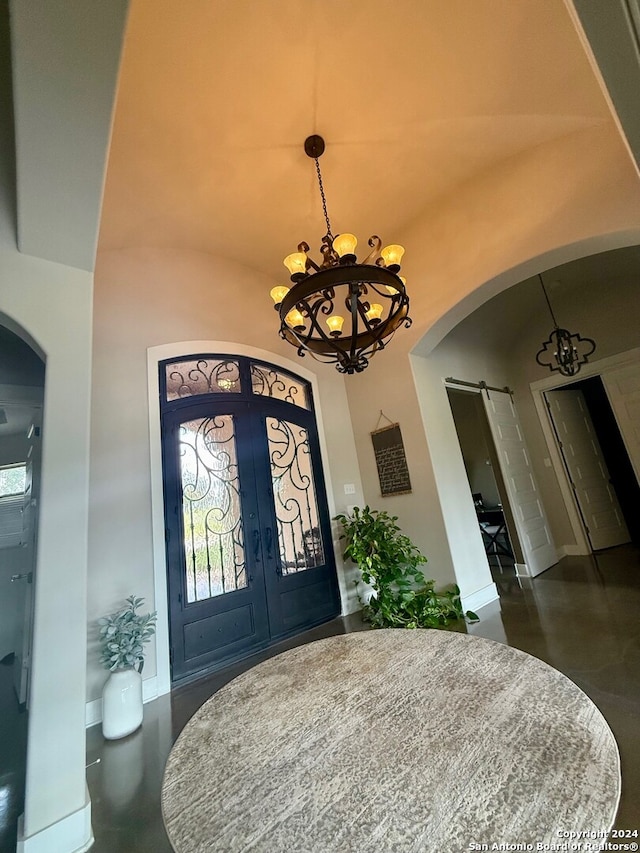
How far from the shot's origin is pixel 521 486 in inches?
177

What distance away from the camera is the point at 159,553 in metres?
2.78

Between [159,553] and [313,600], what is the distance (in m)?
1.66

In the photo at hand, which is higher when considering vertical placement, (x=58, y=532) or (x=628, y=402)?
(x=628, y=402)

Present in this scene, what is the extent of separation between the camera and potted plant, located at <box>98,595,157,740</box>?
7.00 feet

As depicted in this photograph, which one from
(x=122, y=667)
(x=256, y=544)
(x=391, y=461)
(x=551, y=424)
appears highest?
(x=551, y=424)

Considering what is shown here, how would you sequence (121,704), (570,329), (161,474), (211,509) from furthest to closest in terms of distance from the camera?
(570,329), (211,509), (161,474), (121,704)

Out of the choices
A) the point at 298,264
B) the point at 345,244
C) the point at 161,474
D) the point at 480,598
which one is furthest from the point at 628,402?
the point at 161,474

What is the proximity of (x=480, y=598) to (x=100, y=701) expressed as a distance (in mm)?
3292

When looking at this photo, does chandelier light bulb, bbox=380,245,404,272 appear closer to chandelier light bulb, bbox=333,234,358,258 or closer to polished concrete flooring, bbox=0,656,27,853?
chandelier light bulb, bbox=333,234,358,258

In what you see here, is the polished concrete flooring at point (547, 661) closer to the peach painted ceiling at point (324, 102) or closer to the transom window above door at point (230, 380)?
the transom window above door at point (230, 380)

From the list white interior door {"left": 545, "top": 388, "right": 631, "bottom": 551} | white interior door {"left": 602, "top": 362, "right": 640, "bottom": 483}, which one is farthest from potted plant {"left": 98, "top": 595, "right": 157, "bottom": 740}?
white interior door {"left": 602, "top": 362, "right": 640, "bottom": 483}

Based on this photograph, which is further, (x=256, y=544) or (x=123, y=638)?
(x=256, y=544)

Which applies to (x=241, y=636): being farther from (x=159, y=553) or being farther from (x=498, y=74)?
(x=498, y=74)

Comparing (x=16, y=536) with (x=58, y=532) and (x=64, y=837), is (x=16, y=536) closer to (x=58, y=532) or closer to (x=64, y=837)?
(x=58, y=532)
